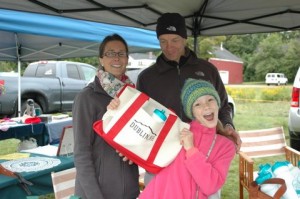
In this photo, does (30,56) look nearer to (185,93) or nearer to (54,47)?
(54,47)

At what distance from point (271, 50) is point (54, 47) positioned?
39.3 m

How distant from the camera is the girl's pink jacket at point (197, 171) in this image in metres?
1.46

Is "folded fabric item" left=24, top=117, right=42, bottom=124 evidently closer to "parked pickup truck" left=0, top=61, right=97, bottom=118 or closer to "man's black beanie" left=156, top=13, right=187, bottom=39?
"man's black beanie" left=156, top=13, right=187, bottom=39

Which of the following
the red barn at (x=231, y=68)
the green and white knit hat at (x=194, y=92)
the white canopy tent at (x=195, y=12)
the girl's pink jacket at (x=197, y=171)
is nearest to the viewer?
the girl's pink jacket at (x=197, y=171)

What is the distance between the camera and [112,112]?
1.55 meters

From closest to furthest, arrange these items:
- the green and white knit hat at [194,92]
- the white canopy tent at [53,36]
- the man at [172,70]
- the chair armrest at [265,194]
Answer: the green and white knit hat at [194,92]
the chair armrest at [265,194]
the man at [172,70]
the white canopy tent at [53,36]

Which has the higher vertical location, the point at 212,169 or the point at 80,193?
the point at 212,169

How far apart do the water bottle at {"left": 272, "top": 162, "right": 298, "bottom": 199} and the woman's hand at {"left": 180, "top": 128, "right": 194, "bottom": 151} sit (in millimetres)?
806

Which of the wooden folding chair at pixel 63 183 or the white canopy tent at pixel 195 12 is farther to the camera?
the white canopy tent at pixel 195 12

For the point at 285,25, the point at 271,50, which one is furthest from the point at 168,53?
the point at 271,50

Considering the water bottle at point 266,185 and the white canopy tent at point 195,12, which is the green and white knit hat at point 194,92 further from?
the white canopy tent at point 195,12

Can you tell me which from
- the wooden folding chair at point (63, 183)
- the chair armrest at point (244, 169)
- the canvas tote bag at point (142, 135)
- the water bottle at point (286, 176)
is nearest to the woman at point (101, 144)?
the canvas tote bag at point (142, 135)

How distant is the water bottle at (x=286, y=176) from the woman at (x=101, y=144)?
87 cm

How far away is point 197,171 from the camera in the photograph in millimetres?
1445
